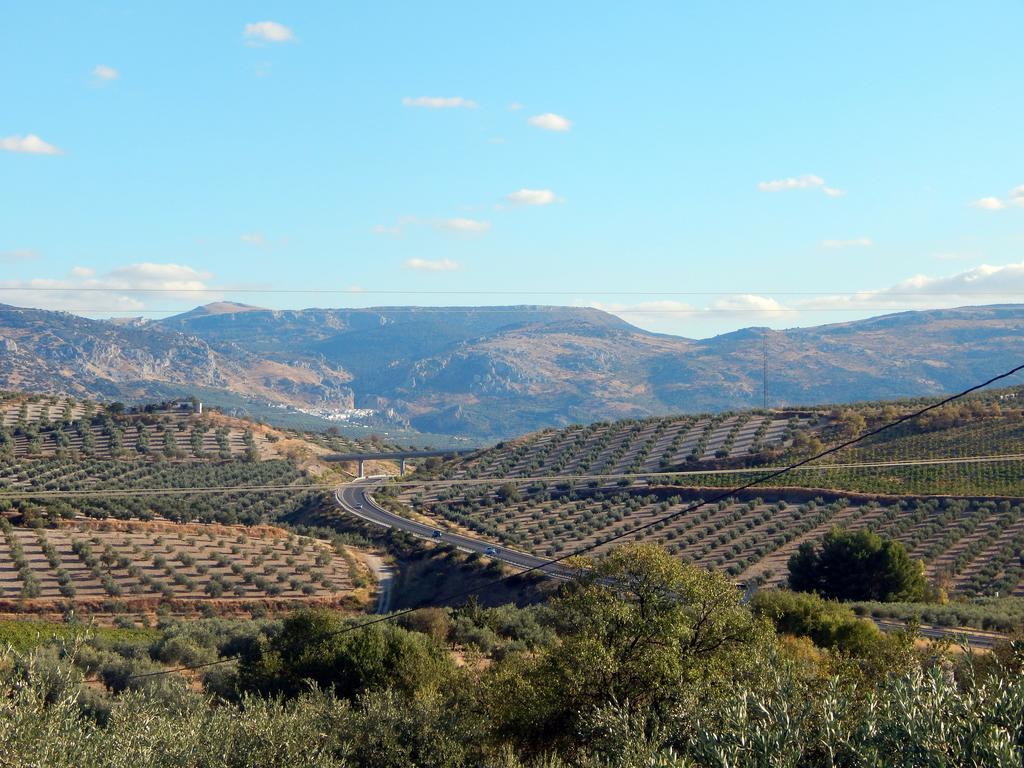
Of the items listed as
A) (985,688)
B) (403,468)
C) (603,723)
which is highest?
(985,688)

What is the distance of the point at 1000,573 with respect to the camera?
162 ft

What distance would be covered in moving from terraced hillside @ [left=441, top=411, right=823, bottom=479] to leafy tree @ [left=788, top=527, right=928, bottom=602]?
115 feet

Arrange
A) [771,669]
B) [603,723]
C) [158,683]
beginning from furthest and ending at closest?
[158,683] < [771,669] < [603,723]

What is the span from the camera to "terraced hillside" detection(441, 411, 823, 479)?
8731 centimetres

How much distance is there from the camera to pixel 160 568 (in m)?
57.2

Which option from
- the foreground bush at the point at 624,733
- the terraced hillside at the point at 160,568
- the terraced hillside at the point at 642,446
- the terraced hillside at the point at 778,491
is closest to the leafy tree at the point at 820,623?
the foreground bush at the point at 624,733

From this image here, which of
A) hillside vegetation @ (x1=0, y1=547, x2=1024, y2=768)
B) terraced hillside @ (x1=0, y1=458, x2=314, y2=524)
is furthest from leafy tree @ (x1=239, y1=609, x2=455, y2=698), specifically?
terraced hillside @ (x1=0, y1=458, x2=314, y2=524)

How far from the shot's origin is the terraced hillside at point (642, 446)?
87.3 m

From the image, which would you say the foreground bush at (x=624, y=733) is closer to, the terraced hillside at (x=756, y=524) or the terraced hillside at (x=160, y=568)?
the terraced hillside at (x=160, y=568)

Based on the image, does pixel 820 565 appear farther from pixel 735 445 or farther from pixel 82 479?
pixel 82 479

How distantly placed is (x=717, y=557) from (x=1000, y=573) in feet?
47.8

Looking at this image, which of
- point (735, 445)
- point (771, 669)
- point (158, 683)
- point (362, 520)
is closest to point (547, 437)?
point (735, 445)

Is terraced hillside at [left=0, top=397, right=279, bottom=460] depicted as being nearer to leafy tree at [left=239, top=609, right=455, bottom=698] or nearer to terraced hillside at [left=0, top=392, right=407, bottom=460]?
terraced hillside at [left=0, top=392, right=407, bottom=460]

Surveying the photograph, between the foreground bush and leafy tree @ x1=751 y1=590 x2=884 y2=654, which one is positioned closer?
the foreground bush
